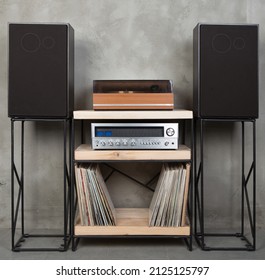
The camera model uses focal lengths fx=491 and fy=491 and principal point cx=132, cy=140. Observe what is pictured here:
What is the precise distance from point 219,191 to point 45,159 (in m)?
1.17

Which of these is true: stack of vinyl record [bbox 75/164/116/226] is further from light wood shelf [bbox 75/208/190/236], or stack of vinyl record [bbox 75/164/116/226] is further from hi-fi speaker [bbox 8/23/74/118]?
hi-fi speaker [bbox 8/23/74/118]

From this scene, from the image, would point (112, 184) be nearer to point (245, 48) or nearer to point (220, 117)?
point (220, 117)

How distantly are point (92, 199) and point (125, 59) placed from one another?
96cm

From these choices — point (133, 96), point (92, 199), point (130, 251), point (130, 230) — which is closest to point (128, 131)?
point (133, 96)

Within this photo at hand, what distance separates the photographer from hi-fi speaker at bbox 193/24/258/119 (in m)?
2.78

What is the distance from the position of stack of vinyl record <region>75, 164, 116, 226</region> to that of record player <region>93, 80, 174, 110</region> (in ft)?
1.25

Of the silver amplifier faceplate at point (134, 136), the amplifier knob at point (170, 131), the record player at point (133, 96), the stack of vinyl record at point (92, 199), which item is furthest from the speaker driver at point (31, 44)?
the amplifier knob at point (170, 131)

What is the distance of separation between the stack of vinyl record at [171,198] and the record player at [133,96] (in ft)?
1.24

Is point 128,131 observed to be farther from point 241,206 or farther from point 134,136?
point 241,206

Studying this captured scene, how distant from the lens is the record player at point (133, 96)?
9.24 feet

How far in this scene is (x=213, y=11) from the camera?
3182mm

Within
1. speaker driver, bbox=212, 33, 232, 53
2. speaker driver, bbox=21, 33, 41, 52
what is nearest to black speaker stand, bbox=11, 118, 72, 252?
speaker driver, bbox=21, 33, 41, 52

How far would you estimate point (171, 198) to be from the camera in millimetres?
2828

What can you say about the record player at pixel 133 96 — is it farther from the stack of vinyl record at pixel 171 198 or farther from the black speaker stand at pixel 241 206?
the stack of vinyl record at pixel 171 198
